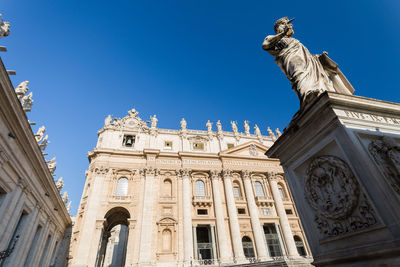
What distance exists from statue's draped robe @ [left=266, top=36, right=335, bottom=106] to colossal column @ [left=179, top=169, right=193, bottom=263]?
64.0ft

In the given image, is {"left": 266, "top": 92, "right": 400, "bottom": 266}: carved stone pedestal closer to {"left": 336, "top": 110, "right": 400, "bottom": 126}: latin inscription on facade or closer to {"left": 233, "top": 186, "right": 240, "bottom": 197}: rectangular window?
{"left": 336, "top": 110, "right": 400, "bottom": 126}: latin inscription on facade

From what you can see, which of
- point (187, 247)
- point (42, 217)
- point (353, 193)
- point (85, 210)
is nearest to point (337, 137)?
point (353, 193)

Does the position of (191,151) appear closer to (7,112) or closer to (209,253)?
(209,253)

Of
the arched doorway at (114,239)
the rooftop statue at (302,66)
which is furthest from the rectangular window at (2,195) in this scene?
the arched doorway at (114,239)

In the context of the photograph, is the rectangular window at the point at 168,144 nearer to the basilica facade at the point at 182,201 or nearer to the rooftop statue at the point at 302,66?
the basilica facade at the point at 182,201

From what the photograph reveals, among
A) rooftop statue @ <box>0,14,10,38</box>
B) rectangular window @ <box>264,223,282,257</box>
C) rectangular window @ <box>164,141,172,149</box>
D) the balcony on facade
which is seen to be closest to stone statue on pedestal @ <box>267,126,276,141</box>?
rectangular window @ <box>264,223,282,257</box>

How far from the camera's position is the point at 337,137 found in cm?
351

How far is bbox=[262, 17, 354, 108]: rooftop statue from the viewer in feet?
15.9

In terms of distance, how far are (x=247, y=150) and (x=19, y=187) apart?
24657 millimetres

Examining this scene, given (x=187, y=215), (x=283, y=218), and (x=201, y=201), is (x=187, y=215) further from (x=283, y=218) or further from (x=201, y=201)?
(x=283, y=218)

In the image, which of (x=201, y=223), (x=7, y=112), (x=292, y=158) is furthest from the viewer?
(x=201, y=223)

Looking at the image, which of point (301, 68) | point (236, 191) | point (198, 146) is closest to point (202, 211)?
point (236, 191)

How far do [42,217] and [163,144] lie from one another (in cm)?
1655

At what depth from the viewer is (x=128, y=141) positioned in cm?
2705
